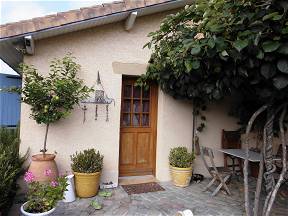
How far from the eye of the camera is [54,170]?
477cm

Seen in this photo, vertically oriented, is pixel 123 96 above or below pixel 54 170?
above

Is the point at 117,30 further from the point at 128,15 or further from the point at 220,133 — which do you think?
the point at 220,133

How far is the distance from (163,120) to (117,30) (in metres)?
2.34

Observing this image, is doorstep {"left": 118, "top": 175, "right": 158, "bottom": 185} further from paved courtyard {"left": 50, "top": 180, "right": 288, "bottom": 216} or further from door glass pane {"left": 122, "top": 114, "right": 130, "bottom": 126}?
door glass pane {"left": 122, "top": 114, "right": 130, "bottom": 126}

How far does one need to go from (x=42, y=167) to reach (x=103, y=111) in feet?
5.63

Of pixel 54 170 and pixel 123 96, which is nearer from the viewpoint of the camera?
pixel 54 170

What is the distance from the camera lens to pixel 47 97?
477 cm

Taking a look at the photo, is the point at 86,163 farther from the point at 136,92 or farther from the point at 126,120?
the point at 136,92

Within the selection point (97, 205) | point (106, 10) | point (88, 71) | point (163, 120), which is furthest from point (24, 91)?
point (163, 120)

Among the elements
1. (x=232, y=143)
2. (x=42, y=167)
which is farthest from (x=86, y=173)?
(x=232, y=143)

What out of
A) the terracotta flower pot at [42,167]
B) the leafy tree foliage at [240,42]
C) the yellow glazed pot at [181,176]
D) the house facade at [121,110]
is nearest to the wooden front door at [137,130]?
the house facade at [121,110]

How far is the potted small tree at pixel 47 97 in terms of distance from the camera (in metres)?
4.63

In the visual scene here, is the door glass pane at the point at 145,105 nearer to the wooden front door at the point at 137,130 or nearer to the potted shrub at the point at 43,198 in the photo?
the wooden front door at the point at 137,130

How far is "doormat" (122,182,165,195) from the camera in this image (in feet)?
17.7
